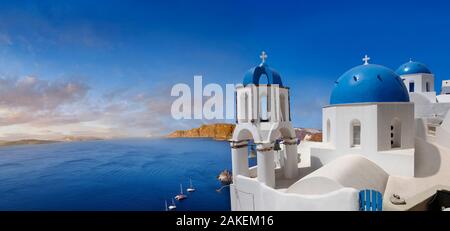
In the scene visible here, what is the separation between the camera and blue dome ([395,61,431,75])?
80.0 feet

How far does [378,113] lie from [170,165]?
59535 millimetres

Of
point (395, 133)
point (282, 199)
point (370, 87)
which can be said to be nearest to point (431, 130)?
point (395, 133)

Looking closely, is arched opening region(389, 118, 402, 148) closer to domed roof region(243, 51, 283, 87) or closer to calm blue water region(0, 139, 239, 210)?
domed roof region(243, 51, 283, 87)

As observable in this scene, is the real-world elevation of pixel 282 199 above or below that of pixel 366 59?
below

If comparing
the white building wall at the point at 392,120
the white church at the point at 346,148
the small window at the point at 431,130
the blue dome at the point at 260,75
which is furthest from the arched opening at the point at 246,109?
the small window at the point at 431,130

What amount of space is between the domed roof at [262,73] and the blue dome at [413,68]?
76.2ft

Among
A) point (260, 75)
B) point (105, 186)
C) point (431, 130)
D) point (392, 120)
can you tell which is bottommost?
point (105, 186)

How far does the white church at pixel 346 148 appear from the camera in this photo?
7992 millimetres

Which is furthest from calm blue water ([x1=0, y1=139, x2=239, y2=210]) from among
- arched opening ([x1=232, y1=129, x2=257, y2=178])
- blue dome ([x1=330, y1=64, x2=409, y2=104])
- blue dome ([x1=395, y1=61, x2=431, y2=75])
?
blue dome ([x1=395, y1=61, x2=431, y2=75])

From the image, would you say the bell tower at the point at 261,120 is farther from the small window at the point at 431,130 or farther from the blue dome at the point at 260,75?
the small window at the point at 431,130

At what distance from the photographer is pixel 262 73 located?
10.0m

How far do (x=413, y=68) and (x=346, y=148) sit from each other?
2150 cm

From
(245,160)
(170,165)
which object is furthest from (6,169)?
(245,160)

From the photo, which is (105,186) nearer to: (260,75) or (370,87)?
(260,75)
